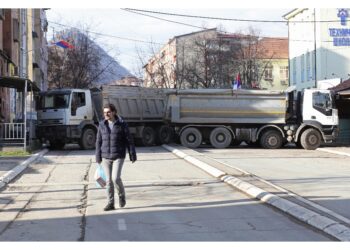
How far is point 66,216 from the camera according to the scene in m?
9.09

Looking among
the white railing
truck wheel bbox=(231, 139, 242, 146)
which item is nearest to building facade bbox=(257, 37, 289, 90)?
truck wheel bbox=(231, 139, 242, 146)

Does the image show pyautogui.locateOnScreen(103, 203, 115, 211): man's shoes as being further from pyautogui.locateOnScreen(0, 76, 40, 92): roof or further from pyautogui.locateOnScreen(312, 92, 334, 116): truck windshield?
pyautogui.locateOnScreen(312, 92, 334, 116): truck windshield

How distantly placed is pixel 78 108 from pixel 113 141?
1653 centimetres

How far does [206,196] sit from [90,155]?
12008 mm

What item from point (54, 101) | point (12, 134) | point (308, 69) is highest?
point (308, 69)

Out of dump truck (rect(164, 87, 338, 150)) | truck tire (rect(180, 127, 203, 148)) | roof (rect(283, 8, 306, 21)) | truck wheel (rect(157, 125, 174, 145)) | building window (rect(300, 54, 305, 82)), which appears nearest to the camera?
dump truck (rect(164, 87, 338, 150))

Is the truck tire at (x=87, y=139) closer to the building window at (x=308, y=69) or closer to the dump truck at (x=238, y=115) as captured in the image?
the dump truck at (x=238, y=115)

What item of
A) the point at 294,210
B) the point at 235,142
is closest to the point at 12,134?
the point at 235,142

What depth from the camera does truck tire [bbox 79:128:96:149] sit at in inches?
1016

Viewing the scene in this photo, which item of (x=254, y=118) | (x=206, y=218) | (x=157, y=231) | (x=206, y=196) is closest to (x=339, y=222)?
(x=206, y=218)

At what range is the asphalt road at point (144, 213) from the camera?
25.0 feet

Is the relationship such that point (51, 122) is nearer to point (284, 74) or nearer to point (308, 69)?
point (308, 69)

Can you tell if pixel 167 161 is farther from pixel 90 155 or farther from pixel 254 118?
pixel 254 118

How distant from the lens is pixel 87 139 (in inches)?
1023
